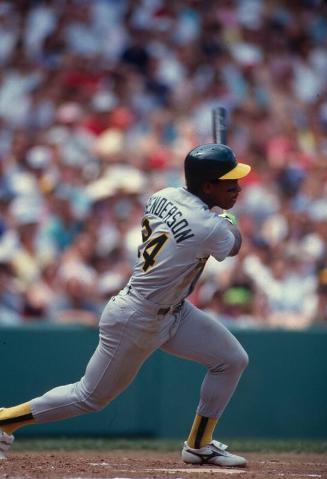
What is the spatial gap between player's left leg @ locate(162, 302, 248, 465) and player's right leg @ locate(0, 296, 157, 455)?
0.89 ft

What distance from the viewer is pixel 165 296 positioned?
5.76 m

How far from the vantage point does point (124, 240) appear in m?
10.2

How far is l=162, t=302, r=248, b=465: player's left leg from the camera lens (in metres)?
6.03

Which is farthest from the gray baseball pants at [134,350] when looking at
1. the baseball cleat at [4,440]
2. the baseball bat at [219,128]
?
the baseball bat at [219,128]

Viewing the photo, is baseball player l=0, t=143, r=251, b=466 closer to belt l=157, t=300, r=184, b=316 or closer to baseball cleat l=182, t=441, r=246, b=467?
belt l=157, t=300, r=184, b=316

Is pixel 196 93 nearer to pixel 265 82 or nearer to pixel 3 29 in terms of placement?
pixel 265 82

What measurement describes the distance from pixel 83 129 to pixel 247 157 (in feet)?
6.27

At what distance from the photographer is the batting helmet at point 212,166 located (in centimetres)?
583

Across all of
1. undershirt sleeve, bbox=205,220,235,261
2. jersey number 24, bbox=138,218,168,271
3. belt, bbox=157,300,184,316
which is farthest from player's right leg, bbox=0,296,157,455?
undershirt sleeve, bbox=205,220,235,261

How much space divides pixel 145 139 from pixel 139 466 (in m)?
5.90

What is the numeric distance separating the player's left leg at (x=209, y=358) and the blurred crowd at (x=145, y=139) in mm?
2840

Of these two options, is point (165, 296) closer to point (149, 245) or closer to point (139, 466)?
point (149, 245)

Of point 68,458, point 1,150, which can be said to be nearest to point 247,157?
point 1,150

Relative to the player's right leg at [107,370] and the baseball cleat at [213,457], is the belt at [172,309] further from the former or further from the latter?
the baseball cleat at [213,457]
